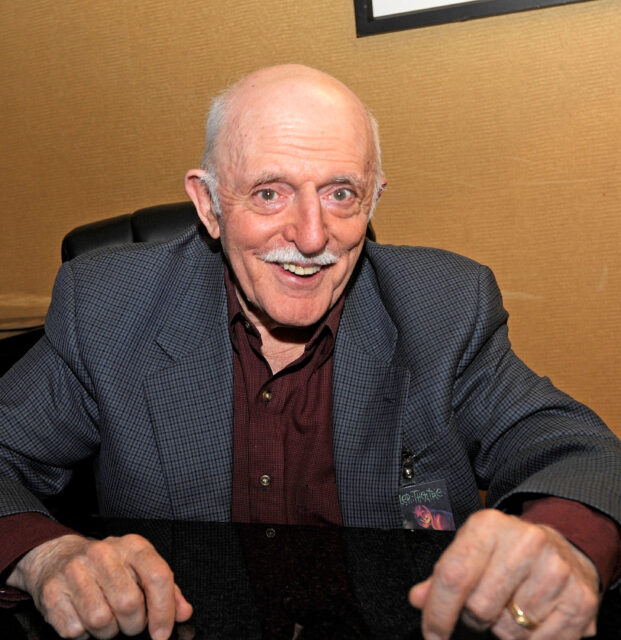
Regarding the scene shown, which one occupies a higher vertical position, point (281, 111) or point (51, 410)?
point (281, 111)

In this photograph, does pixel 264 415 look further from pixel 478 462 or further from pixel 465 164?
pixel 465 164

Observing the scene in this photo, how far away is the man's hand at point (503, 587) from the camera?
82 cm

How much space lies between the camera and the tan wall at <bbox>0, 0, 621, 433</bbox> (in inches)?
90.7

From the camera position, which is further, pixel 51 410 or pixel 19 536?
pixel 51 410

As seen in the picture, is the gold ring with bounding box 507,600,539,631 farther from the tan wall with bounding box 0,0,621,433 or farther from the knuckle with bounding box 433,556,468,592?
the tan wall with bounding box 0,0,621,433

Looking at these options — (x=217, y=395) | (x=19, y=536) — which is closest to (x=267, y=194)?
(x=217, y=395)

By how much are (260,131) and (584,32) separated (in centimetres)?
129

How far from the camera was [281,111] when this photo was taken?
5.06ft

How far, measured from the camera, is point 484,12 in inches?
89.3

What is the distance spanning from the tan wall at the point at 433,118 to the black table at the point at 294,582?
5.14 ft

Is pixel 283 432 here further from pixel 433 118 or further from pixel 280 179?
pixel 433 118

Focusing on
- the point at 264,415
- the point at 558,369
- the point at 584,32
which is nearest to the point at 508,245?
the point at 558,369

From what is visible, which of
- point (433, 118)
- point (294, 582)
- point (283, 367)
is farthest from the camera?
point (433, 118)

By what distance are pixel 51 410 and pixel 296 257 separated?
0.62 meters
